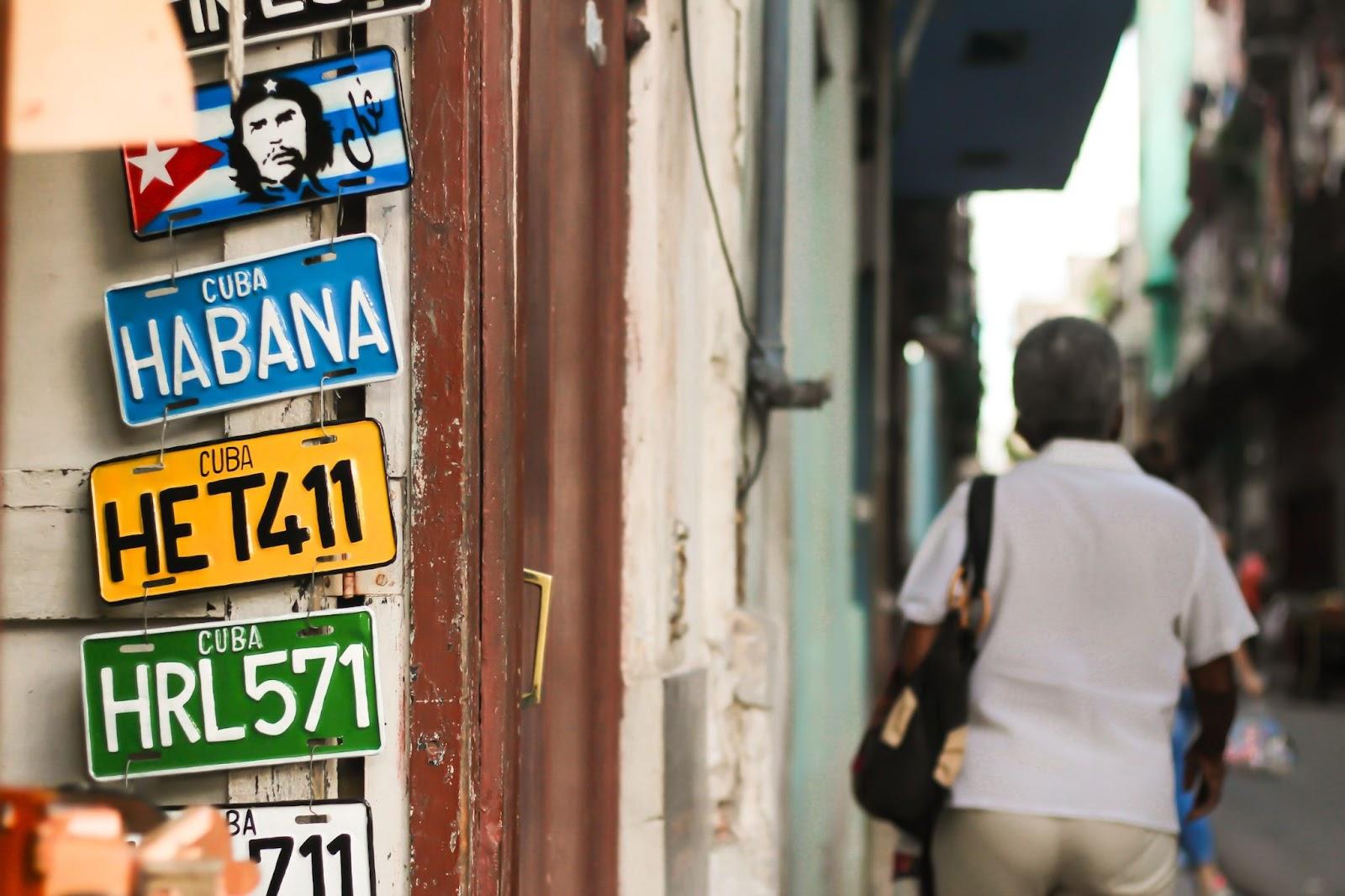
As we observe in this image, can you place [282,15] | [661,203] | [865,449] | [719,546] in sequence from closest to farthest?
[282,15], [661,203], [719,546], [865,449]

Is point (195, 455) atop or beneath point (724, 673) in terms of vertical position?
atop

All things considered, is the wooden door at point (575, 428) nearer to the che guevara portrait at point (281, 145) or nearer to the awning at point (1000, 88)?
the che guevara portrait at point (281, 145)

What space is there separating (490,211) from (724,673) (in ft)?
7.09

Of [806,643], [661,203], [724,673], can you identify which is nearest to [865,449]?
[806,643]

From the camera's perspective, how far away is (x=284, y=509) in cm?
212

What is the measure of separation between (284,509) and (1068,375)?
1.75 metres

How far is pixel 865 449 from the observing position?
936 cm

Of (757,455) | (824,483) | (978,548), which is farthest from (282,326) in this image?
(824,483)

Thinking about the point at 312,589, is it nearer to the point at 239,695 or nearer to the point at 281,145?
the point at 239,695

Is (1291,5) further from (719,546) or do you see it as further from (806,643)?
(719,546)

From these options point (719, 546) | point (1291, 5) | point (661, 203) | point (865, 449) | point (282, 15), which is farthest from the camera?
point (1291, 5)

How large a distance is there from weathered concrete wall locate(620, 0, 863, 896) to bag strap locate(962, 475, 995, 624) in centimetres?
67

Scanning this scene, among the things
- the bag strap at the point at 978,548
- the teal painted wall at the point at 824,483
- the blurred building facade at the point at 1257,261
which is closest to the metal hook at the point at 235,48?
the bag strap at the point at 978,548

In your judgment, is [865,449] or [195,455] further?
[865,449]
